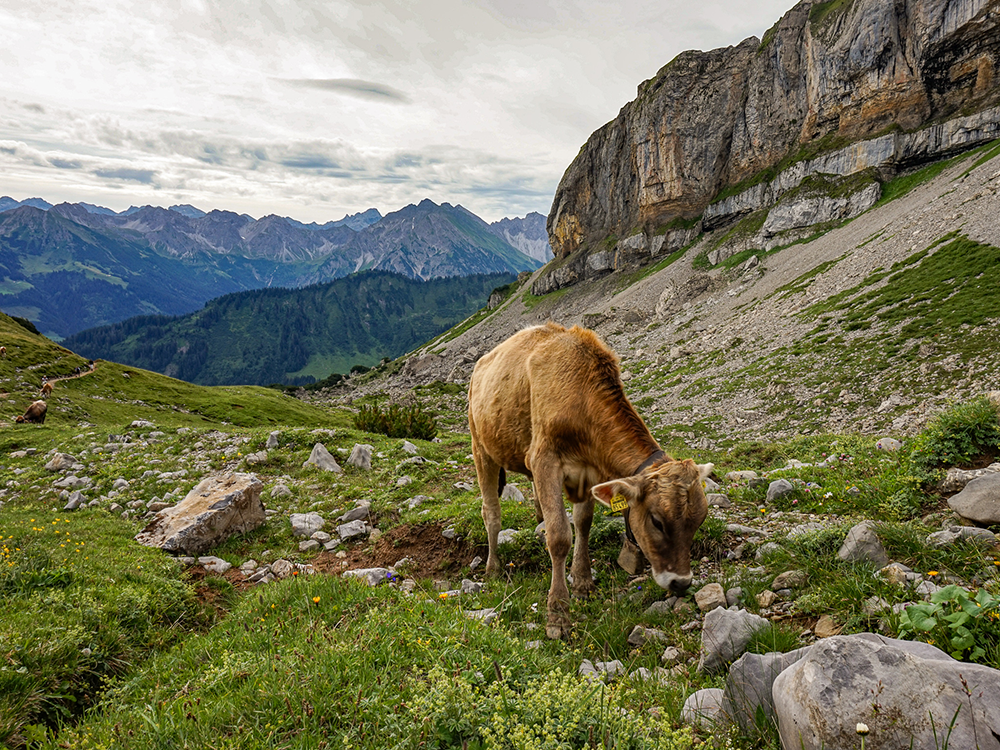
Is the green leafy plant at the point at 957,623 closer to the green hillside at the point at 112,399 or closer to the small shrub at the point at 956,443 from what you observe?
the small shrub at the point at 956,443

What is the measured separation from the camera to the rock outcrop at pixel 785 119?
224ft

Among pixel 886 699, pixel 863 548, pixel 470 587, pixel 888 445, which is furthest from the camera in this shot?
pixel 888 445

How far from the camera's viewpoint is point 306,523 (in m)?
10.1

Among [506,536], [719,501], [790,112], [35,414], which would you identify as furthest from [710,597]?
[790,112]

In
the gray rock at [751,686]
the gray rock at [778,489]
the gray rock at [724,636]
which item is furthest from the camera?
the gray rock at [778,489]

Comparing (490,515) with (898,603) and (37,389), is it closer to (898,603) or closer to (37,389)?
(898,603)

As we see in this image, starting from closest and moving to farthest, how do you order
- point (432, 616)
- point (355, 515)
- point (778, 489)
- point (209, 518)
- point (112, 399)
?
point (432, 616) < point (778, 489) < point (209, 518) < point (355, 515) < point (112, 399)

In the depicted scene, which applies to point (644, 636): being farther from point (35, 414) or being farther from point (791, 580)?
point (35, 414)

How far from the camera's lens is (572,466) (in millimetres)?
6480

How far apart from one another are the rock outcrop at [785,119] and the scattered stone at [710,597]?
85.9 m

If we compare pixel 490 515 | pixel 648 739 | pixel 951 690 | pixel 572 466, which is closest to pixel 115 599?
pixel 490 515

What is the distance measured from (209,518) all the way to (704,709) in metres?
9.17

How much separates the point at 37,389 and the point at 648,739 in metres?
48.9

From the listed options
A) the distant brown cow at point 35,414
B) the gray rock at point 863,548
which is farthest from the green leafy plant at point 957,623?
the distant brown cow at point 35,414
